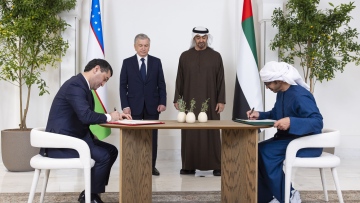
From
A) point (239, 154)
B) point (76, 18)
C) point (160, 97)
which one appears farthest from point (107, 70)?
point (76, 18)

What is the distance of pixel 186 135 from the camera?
19.2 ft

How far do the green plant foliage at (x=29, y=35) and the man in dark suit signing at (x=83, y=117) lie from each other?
220cm

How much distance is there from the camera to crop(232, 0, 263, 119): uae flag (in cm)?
642

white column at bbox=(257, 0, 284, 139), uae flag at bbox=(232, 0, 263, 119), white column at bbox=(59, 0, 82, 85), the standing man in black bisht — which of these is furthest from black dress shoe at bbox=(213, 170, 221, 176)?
white column at bbox=(59, 0, 82, 85)

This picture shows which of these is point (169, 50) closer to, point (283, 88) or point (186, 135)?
point (186, 135)

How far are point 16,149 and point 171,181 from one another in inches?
77.8

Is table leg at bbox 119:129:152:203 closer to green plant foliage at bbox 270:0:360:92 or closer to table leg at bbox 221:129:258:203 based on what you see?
table leg at bbox 221:129:258:203

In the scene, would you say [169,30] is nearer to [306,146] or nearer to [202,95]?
[202,95]

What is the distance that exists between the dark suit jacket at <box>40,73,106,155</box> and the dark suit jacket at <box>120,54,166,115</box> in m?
1.85

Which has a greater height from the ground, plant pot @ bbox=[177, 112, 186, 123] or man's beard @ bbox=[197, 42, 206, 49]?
man's beard @ bbox=[197, 42, 206, 49]

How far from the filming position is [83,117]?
362 cm

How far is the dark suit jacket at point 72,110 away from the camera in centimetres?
365

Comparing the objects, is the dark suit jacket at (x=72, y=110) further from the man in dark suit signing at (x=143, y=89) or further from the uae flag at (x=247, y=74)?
→ the uae flag at (x=247, y=74)

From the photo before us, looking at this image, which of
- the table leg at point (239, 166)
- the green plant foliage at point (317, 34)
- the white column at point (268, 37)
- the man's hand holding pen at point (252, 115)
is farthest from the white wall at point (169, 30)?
the table leg at point (239, 166)
